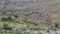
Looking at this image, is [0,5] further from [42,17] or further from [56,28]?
[56,28]

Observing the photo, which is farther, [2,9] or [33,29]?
[2,9]

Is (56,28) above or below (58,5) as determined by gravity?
below

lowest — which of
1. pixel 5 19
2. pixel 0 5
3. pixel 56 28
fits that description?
pixel 56 28

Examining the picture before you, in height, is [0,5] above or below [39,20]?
above

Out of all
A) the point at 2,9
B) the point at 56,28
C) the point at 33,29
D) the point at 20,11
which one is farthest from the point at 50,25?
the point at 2,9

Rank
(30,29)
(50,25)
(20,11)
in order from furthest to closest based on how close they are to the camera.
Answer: (20,11) < (50,25) < (30,29)

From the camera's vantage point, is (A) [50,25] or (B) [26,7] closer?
(A) [50,25]

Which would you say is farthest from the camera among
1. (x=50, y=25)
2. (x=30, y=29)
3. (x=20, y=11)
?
(x=20, y=11)

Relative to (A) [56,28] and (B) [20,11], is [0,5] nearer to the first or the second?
(B) [20,11]

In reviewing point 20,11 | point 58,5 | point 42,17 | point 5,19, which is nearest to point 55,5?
point 58,5
